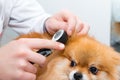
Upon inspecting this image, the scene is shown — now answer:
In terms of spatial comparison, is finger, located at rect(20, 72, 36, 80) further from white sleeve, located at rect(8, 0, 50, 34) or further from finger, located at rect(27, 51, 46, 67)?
white sleeve, located at rect(8, 0, 50, 34)

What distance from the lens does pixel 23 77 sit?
1.89 ft

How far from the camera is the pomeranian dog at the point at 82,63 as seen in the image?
66 cm

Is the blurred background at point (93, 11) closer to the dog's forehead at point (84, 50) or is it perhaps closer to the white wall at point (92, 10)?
the white wall at point (92, 10)

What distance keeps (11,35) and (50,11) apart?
0.21 m

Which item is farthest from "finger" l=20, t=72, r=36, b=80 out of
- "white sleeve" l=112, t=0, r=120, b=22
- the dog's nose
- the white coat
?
"white sleeve" l=112, t=0, r=120, b=22

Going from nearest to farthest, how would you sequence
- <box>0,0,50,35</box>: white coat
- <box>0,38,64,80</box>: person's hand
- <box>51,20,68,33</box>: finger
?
<box>0,38,64,80</box>: person's hand, <box>51,20,68,33</box>: finger, <box>0,0,50,35</box>: white coat

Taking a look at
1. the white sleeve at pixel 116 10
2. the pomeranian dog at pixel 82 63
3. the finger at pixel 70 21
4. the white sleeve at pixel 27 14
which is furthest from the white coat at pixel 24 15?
the white sleeve at pixel 116 10

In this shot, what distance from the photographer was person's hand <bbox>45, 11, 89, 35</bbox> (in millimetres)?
767

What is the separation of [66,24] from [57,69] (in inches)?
6.0

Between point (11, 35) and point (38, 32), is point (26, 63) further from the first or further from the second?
point (11, 35)

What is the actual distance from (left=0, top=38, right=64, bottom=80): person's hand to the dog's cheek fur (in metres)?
0.10

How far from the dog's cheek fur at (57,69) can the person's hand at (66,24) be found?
3.4 inches

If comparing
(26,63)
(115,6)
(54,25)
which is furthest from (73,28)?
(115,6)

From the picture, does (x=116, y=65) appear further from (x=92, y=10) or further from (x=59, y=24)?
(x=92, y=10)
